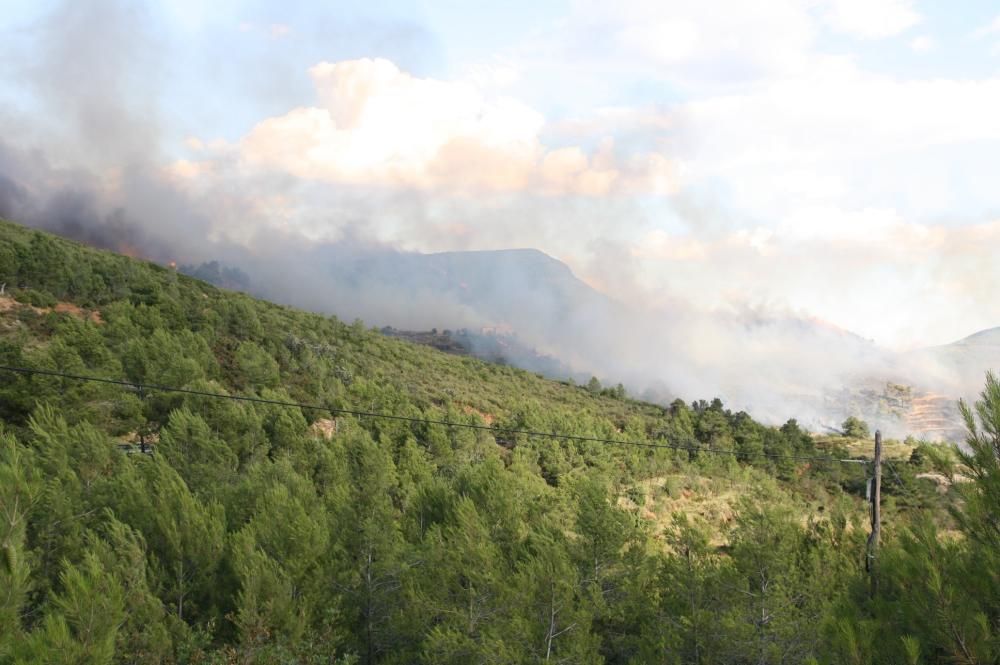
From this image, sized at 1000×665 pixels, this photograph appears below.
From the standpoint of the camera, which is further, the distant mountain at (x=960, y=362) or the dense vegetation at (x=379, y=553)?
the distant mountain at (x=960, y=362)

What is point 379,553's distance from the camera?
656 inches

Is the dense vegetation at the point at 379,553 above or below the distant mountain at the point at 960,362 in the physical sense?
below

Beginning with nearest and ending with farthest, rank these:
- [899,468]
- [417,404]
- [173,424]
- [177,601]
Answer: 1. [177,601]
2. [173,424]
3. [899,468]
4. [417,404]

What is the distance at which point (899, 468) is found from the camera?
143ft

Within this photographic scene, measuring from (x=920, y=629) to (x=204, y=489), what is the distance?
21202 mm

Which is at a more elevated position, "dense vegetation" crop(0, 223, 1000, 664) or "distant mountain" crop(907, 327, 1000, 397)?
"distant mountain" crop(907, 327, 1000, 397)

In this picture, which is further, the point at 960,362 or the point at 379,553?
the point at 960,362

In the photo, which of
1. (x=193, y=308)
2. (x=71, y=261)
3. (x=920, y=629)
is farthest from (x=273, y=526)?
(x=71, y=261)

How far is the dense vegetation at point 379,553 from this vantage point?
666 cm

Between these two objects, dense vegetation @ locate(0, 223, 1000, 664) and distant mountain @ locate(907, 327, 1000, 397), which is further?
distant mountain @ locate(907, 327, 1000, 397)

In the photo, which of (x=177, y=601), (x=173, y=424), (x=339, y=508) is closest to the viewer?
(x=177, y=601)

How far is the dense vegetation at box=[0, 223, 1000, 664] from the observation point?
6660mm

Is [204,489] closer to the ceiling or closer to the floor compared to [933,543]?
closer to the floor

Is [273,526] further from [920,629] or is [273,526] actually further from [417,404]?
[417,404]
